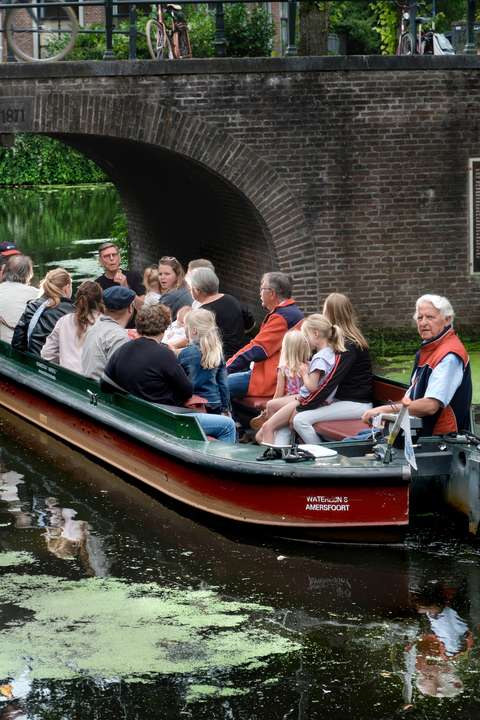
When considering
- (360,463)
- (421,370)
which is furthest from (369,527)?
(421,370)

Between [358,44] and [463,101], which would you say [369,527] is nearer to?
[463,101]

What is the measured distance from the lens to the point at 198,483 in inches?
348

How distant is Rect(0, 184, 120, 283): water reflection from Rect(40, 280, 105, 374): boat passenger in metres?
11.3

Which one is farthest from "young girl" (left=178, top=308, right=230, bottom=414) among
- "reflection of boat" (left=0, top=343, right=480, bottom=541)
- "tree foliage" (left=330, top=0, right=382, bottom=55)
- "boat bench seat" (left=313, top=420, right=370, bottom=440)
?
"tree foliage" (left=330, top=0, right=382, bottom=55)

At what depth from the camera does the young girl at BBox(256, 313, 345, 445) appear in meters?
9.13

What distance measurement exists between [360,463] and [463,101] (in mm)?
8127

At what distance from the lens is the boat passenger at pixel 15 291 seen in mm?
12484

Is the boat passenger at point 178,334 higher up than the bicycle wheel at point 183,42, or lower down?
lower down

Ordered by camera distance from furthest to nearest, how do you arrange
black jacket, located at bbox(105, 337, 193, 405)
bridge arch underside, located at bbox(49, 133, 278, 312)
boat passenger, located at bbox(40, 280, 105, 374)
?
bridge arch underside, located at bbox(49, 133, 278, 312) < boat passenger, located at bbox(40, 280, 105, 374) < black jacket, located at bbox(105, 337, 193, 405)

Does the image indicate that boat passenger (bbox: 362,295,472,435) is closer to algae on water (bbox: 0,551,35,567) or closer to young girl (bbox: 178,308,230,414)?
young girl (bbox: 178,308,230,414)

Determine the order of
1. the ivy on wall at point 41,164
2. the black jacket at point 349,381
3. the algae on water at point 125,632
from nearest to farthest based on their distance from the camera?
the algae on water at point 125,632 → the black jacket at point 349,381 → the ivy on wall at point 41,164

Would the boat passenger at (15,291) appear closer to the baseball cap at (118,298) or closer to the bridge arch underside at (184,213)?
the baseball cap at (118,298)

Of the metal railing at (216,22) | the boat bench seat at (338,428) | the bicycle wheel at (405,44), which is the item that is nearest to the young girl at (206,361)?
the boat bench seat at (338,428)

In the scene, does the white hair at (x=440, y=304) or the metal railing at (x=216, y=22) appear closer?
the white hair at (x=440, y=304)
